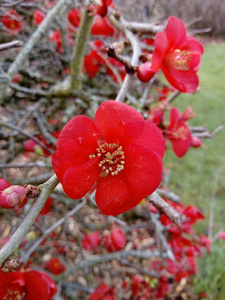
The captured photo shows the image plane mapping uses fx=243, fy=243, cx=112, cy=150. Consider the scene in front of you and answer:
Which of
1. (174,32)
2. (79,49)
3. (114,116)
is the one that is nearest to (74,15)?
(79,49)

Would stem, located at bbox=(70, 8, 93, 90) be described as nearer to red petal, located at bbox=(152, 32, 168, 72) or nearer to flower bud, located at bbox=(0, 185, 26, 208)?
red petal, located at bbox=(152, 32, 168, 72)

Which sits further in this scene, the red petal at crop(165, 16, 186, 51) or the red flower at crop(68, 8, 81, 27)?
the red flower at crop(68, 8, 81, 27)

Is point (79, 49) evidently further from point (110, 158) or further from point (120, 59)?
point (110, 158)

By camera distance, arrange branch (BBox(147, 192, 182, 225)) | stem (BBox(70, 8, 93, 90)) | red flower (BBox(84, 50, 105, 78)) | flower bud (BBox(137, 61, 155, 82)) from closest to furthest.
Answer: branch (BBox(147, 192, 182, 225)) < flower bud (BBox(137, 61, 155, 82)) < stem (BBox(70, 8, 93, 90)) < red flower (BBox(84, 50, 105, 78))

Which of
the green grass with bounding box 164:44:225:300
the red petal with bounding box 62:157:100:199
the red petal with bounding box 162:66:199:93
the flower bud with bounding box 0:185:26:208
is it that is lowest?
the green grass with bounding box 164:44:225:300

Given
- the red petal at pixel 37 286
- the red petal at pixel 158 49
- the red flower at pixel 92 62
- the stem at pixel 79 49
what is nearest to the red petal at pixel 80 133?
the red petal at pixel 158 49

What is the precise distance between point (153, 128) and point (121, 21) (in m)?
0.70

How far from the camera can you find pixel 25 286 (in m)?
0.63

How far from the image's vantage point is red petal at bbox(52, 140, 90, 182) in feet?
1.50

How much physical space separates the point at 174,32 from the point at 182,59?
82 mm

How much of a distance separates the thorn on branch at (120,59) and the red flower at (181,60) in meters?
0.11

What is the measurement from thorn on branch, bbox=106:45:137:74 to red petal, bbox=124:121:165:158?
19 centimetres

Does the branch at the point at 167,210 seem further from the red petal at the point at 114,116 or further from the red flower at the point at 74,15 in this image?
the red flower at the point at 74,15

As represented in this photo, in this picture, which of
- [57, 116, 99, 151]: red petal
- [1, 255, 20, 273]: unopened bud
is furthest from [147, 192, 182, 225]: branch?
[1, 255, 20, 273]: unopened bud
